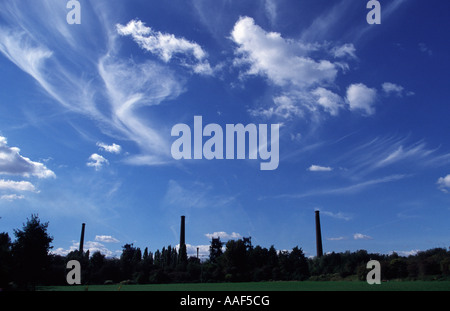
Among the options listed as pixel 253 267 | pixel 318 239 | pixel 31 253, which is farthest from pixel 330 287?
pixel 318 239

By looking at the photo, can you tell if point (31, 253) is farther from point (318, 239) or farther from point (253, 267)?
point (318, 239)

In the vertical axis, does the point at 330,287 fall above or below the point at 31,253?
below

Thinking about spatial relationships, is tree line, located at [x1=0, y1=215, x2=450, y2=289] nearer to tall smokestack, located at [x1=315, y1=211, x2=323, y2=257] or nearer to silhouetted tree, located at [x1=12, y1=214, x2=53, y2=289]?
tall smokestack, located at [x1=315, y1=211, x2=323, y2=257]

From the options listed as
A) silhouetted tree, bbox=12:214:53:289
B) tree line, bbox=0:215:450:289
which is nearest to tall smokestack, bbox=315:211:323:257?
tree line, bbox=0:215:450:289

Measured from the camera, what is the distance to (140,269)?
75188 millimetres

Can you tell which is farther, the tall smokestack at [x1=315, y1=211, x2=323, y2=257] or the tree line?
the tall smokestack at [x1=315, y1=211, x2=323, y2=257]

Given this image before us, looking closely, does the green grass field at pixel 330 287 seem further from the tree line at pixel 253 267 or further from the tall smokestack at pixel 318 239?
the tall smokestack at pixel 318 239

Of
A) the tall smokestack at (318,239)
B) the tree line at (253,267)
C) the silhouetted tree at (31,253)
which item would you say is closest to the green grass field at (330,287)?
the silhouetted tree at (31,253)
